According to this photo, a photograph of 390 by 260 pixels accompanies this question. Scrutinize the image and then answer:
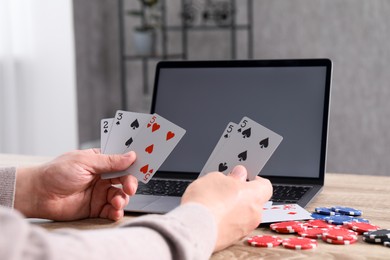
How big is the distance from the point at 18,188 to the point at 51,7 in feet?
10.9

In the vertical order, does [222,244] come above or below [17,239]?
below

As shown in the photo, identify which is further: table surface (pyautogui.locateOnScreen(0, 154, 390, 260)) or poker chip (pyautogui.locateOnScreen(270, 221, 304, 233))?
poker chip (pyautogui.locateOnScreen(270, 221, 304, 233))

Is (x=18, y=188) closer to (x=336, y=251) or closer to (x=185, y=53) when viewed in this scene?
(x=336, y=251)

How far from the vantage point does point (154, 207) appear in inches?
48.2

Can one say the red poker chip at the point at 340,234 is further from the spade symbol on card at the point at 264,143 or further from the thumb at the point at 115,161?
the thumb at the point at 115,161

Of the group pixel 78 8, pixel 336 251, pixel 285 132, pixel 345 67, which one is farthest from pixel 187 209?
pixel 78 8

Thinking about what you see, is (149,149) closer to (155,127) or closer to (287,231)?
(155,127)

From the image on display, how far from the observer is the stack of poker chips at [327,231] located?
3.24ft

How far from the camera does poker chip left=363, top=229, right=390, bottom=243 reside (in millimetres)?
984

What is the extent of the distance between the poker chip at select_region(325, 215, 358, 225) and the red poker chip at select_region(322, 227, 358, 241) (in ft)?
0.16

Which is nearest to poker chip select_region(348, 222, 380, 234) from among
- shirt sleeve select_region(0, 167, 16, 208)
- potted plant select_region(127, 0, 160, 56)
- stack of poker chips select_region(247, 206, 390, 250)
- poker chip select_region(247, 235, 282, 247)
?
stack of poker chips select_region(247, 206, 390, 250)

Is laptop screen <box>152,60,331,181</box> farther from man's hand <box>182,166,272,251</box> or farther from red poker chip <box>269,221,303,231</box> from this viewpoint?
man's hand <box>182,166,272,251</box>

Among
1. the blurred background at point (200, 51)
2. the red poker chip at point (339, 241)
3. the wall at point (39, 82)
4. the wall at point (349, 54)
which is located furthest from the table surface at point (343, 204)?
the wall at point (349, 54)

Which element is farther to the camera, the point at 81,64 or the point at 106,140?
the point at 81,64
